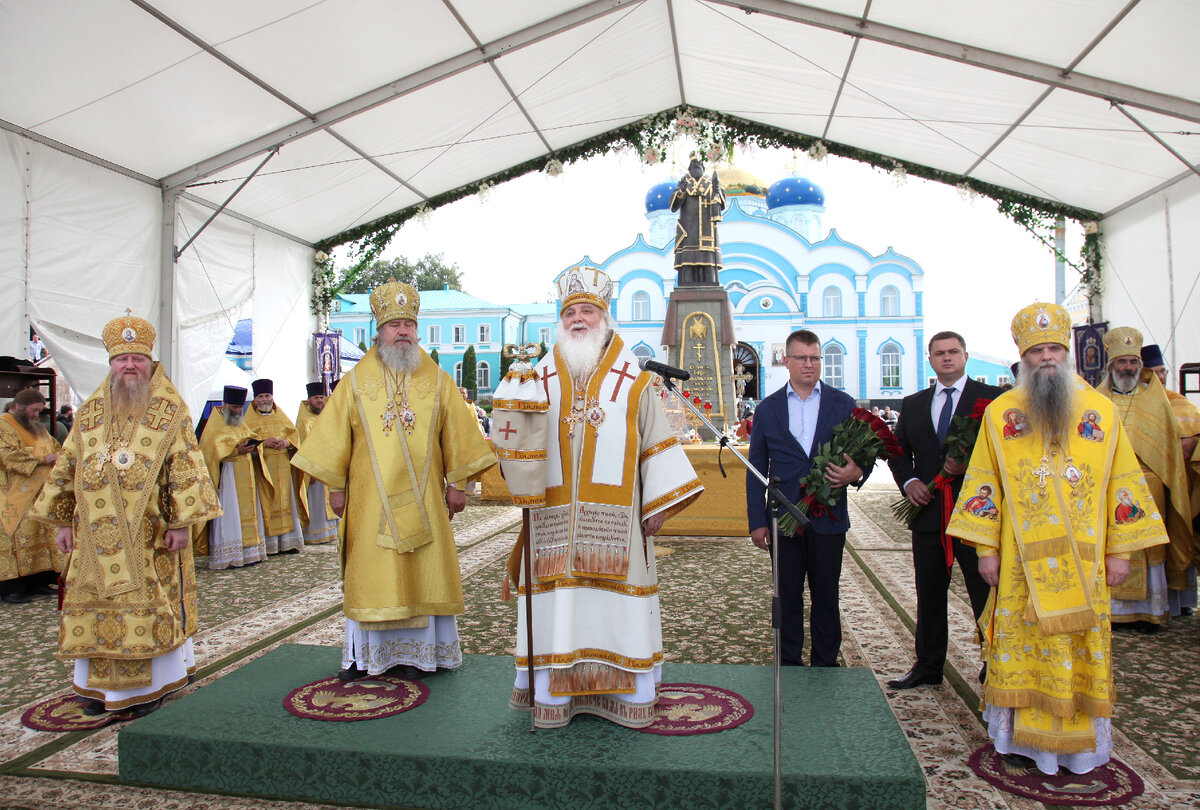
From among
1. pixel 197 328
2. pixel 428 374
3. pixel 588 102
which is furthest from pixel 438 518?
pixel 588 102

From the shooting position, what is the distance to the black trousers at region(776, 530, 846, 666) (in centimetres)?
365

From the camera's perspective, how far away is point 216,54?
7312 mm

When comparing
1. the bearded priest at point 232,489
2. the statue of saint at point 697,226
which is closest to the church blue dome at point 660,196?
the statue of saint at point 697,226

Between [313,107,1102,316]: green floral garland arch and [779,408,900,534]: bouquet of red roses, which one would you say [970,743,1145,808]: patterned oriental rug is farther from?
[313,107,1102,316]: green floral garland arch

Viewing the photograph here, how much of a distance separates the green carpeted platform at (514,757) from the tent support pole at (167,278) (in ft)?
23.1

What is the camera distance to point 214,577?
690 cm

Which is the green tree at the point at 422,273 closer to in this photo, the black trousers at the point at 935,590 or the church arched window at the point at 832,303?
the church arched window at the point at 832,303

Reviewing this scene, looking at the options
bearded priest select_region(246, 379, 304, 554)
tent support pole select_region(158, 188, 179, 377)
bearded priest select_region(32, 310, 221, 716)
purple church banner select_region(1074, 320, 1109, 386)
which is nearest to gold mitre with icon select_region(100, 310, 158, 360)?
bearded priest select_region(32, 310, 221, 716)

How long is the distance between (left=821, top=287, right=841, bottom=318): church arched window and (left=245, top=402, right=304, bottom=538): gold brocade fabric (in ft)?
96.6

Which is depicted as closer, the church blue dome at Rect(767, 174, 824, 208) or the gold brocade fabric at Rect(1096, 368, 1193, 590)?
the gold brocade fabric at Rect(1096, 368, 1193, 590)

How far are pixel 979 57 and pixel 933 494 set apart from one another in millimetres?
6615

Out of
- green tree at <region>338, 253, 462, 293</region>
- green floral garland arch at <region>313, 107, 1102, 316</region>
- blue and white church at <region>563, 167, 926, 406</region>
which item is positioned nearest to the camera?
green floral garland arch at <region>313, 107, 1102, 316</region>

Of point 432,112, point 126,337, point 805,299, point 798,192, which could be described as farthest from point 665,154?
point 798,192

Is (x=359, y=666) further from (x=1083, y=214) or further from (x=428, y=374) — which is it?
(x=1083, y=214)
